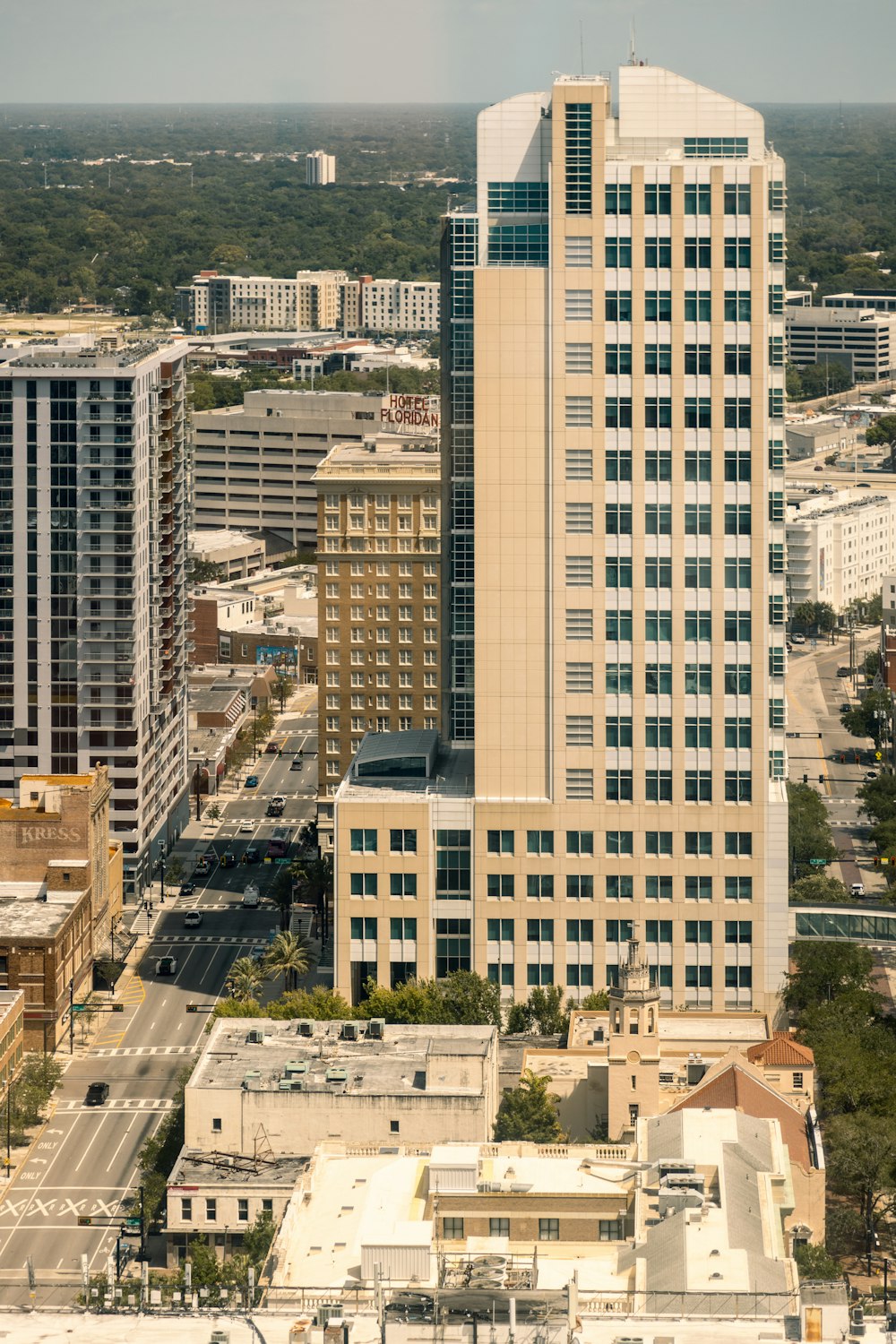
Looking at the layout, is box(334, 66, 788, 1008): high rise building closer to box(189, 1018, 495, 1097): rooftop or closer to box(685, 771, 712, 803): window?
box(685, 771, 712, 803): window

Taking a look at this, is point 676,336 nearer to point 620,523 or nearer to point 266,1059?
point 620,523

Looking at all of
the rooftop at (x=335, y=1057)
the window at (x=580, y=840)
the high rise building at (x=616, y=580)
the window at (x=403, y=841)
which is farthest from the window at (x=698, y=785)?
the rooftop at (x=335, y=1057)

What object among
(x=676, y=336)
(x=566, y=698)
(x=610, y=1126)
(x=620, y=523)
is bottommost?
(x=610, y=1126)

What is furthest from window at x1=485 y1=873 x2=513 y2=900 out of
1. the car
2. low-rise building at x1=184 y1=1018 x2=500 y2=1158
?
the car

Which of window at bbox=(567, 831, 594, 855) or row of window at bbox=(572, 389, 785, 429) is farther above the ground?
row of window at bbox=(572, 389, 785, 429)

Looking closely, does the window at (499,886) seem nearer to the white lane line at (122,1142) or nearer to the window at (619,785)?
the window at (619,785)

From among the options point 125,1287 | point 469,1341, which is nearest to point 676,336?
point 125,1287
